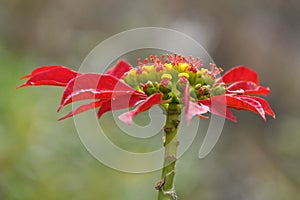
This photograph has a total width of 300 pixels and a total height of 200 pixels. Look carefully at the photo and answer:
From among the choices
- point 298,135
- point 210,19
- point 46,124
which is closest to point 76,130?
point 46,124

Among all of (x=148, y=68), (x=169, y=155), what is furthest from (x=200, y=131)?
(x=169, y=155)

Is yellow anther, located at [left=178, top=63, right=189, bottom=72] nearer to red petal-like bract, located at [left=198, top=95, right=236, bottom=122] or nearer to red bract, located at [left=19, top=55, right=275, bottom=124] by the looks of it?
red bract, located at [left=19, top=55, right=275, bottom=124]

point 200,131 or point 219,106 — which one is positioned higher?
point 219,106

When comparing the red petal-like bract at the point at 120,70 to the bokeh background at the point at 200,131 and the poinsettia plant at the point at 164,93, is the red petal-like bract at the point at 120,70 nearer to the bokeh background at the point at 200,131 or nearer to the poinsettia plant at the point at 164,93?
the poinsettia plant at the point at 164,93

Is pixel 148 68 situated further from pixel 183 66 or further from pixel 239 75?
pixel 239 75

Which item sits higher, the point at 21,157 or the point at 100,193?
the point at 21,157

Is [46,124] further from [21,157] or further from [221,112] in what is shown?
[221,112]

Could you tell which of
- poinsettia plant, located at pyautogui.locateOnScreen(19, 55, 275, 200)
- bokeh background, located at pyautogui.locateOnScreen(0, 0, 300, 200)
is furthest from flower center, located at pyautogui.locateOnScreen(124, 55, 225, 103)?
bokeh background, located at pyautogui.locateOnScreen(0, 0, 300, 200)
